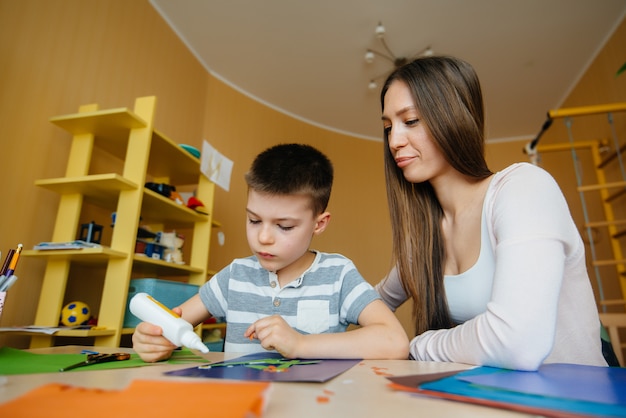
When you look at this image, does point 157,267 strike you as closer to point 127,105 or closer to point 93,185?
point 93,185

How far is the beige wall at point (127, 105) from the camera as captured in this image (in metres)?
1.38

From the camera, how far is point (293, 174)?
83 centimetres

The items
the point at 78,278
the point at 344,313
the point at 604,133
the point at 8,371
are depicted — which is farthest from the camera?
the point at 604,133

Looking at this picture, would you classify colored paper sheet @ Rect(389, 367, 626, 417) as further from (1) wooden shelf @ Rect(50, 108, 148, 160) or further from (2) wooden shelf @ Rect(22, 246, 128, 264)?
(1) wooden shelf @ Rect(50, 108, 148, 160)

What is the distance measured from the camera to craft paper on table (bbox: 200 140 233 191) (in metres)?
1.92

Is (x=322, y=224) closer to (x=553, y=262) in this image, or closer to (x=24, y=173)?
(x=553, y=262)

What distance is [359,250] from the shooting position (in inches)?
151

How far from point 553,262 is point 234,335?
25.9 inches

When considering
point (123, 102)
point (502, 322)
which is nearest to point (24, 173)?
point (123, 102)

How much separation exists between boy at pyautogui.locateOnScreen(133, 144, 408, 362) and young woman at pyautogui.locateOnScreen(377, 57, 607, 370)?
0.17 metres

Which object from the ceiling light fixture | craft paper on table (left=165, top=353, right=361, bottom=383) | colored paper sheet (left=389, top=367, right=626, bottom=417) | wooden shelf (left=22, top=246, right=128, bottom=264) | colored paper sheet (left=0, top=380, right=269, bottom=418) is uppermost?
the ceiling light fixture

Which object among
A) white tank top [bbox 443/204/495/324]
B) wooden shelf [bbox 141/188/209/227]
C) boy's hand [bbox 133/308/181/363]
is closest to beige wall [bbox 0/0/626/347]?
wooden shelf [bbox 141/188/209/227]

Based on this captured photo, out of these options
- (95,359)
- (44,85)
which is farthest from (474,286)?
(44,85)

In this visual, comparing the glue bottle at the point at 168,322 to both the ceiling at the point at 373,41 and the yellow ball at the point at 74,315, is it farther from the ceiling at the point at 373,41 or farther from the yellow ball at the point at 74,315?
the ceiling at the point at 373,41
